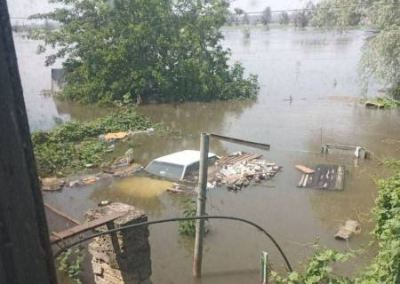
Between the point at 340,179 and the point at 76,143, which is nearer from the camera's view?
the point at 340,179

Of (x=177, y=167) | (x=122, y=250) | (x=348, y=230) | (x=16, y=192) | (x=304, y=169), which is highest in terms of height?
(x=16, y=192)

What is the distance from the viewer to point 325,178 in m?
11.4

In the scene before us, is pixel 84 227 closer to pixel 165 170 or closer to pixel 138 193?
pixel 138 193

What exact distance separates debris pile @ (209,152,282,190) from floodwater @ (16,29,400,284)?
13.3 inches

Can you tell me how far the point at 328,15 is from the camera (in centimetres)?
1981

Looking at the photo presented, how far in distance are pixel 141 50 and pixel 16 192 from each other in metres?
21.2

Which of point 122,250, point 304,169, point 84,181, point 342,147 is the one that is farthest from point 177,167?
point 122,250

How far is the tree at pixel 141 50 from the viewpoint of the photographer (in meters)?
20.8

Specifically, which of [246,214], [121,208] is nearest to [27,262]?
[121,208]

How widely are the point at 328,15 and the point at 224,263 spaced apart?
16.2 metres

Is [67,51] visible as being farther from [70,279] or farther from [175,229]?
[70,279]

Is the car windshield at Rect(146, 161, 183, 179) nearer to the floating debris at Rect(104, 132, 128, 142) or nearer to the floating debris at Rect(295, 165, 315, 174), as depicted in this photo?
the floating debris at Rect(295, 165, 315, 174)

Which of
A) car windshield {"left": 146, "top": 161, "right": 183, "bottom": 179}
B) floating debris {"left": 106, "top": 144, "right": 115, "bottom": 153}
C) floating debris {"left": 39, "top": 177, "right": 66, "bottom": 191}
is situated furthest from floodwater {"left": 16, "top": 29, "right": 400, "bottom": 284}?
floating debris {"left": 106, "top": 144, "right": 115, "bottom": 153}

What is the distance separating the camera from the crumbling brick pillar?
434 cm
